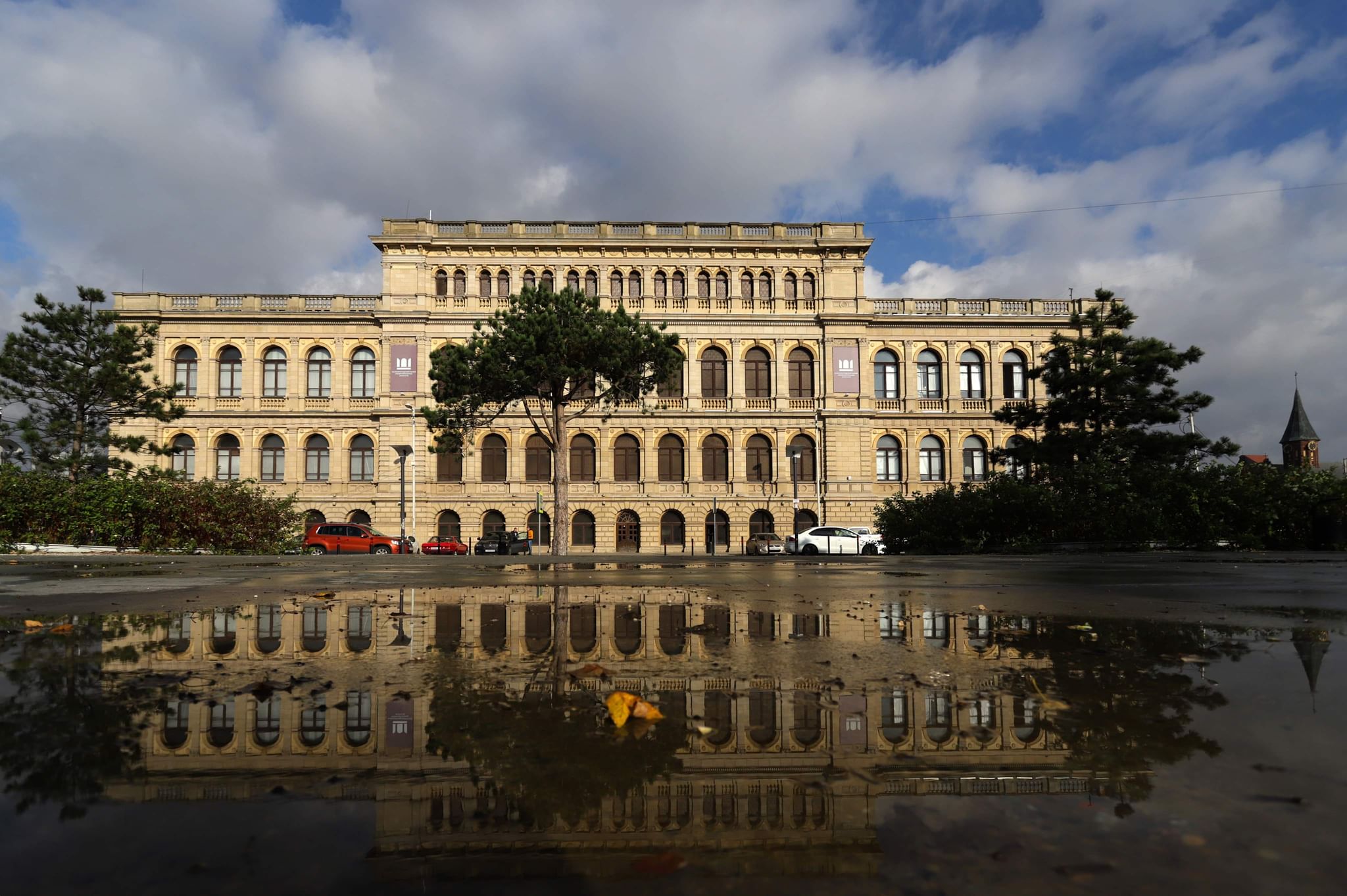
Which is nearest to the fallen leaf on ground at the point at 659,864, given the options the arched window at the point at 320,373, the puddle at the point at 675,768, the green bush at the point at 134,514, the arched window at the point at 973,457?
the puddle at the point at 675,768

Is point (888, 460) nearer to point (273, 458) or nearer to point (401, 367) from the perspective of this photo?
point (401, 367)

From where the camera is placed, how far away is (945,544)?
25031 millimetres

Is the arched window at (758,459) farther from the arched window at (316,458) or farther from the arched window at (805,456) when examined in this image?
the arched window at (316,458)

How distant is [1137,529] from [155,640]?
24.9 m

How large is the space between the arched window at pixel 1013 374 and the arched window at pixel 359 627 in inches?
1700

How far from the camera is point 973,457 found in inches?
1730

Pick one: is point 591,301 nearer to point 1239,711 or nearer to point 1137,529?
point 1137,529

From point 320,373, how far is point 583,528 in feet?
58.2

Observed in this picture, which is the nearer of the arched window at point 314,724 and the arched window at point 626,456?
the arched window at point 314,724

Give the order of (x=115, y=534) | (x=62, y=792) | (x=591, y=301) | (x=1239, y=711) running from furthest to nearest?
1. (x=591, y=301)
2. (x=115, y=534)
3. (x=1239, y=711)
4. (x=62, y=792)

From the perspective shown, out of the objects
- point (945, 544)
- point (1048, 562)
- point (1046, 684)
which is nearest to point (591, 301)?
point (945, 544)

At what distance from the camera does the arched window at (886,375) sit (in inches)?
1751

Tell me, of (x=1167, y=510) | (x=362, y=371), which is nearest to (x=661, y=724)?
(x=1167, y=510)

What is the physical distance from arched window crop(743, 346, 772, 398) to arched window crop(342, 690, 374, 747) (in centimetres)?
4022
